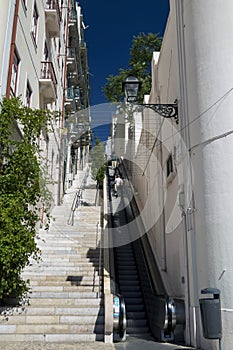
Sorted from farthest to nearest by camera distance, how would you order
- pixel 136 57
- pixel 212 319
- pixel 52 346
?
pixel 136 57, pixel 52 346, pixel 212 319

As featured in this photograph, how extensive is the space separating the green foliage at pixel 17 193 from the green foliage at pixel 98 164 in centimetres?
1681

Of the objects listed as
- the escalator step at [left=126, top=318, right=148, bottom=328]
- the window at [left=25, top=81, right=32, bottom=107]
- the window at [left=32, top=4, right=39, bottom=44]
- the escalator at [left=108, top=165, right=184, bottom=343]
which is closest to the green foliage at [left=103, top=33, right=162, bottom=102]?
the window at [left=32, top=4, right=39, bottom=44]

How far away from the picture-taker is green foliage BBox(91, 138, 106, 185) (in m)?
27.0

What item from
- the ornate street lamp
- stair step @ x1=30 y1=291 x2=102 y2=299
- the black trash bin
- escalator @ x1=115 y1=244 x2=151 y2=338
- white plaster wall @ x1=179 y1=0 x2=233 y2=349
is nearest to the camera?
the black trash bin

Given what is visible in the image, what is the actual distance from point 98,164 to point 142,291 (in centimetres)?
2162

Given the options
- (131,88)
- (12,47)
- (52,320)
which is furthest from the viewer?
(12,47)

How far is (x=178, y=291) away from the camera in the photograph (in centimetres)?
975

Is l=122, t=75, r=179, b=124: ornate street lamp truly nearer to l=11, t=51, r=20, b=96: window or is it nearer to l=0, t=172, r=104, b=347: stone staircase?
l=11, t=51, r=20, b=96: window

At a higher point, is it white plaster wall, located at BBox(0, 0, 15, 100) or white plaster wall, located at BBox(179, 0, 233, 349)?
white plaster wall, located at BBox(0, 0, 15, 100)

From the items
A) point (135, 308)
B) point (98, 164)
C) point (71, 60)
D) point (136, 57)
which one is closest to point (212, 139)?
point (135, 308)

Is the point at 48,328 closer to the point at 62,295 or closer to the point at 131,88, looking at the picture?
the point at 62,295

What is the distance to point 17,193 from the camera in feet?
29.5

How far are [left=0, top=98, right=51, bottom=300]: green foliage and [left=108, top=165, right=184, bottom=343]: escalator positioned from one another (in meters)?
3.01

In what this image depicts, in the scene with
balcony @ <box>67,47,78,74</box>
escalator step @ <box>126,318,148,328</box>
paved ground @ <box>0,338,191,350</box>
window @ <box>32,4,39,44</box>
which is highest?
balcony @ <box>67,47,78,74</box>
